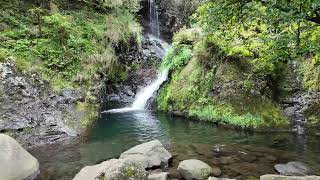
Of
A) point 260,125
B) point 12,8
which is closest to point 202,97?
point 260,125

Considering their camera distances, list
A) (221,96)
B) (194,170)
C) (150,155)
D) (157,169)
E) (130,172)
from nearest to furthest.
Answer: (130,172)
(194,170)
(157,169)
(150,155)
(221,96)

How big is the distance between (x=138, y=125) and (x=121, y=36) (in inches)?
224

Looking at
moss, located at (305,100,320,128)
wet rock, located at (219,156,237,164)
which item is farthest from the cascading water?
wet rock, located at (219,156,237,164)

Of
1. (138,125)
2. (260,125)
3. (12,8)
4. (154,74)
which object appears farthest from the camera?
(154,74)

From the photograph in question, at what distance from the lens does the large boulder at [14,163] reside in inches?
286

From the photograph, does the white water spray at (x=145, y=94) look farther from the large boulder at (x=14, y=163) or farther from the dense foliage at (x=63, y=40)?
the large boulder at (x=14, y=163)

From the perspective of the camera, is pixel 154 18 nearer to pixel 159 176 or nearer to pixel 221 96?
pixel 221 96

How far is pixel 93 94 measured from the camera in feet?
45.2

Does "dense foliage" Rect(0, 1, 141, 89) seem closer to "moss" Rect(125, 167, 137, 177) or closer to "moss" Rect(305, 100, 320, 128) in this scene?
"moss" Rect(125, 167, 137, 177)

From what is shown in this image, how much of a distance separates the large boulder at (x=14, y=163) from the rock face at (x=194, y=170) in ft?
10.7

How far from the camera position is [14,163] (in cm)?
749

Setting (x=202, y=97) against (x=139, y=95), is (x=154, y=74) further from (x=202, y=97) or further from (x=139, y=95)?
(x=202, y=97)

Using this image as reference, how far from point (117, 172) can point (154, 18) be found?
17474mm

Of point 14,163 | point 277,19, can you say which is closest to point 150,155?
point 14,163
